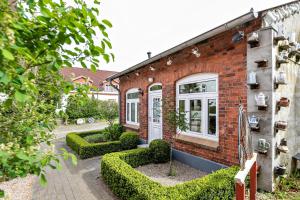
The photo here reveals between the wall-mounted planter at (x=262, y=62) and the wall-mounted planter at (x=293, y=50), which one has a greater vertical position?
the wall-mounted planter at (x=293, y=50)

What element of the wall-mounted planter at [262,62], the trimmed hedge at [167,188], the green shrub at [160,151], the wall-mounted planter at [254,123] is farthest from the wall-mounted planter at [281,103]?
the green shrub at [160,151]

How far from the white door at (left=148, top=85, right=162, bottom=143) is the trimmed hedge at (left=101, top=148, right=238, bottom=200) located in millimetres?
3308

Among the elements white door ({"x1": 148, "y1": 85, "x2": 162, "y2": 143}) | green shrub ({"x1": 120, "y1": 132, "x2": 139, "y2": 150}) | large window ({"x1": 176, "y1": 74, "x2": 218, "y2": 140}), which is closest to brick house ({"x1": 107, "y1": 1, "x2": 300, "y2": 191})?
large window ({"x1": 176, "y1": 74, "x2": 218, "y2": 140})

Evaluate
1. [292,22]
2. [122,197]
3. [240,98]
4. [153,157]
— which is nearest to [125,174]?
[122,197]

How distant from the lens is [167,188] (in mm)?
3531

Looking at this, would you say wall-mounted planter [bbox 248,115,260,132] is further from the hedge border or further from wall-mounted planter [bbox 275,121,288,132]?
the hedge border

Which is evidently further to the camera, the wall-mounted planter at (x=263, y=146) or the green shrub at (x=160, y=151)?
the green shrub at (x=160, y=151)

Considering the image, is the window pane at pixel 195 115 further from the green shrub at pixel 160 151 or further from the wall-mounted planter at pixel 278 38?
the wall-mounted planter at pixel 278 38

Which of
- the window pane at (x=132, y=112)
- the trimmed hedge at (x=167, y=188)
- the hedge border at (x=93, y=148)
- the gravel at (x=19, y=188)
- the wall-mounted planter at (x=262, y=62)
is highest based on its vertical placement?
the wall-mounted planter at (x=262, y=62)

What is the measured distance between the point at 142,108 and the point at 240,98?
5.06 meters

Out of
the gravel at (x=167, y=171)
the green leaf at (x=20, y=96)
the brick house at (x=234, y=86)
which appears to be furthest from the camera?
the gravel at (x=167, y=171)

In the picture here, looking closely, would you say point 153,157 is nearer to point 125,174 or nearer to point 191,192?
point 125,174

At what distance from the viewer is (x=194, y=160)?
5.89 meters

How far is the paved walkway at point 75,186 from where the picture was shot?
4492 mm
